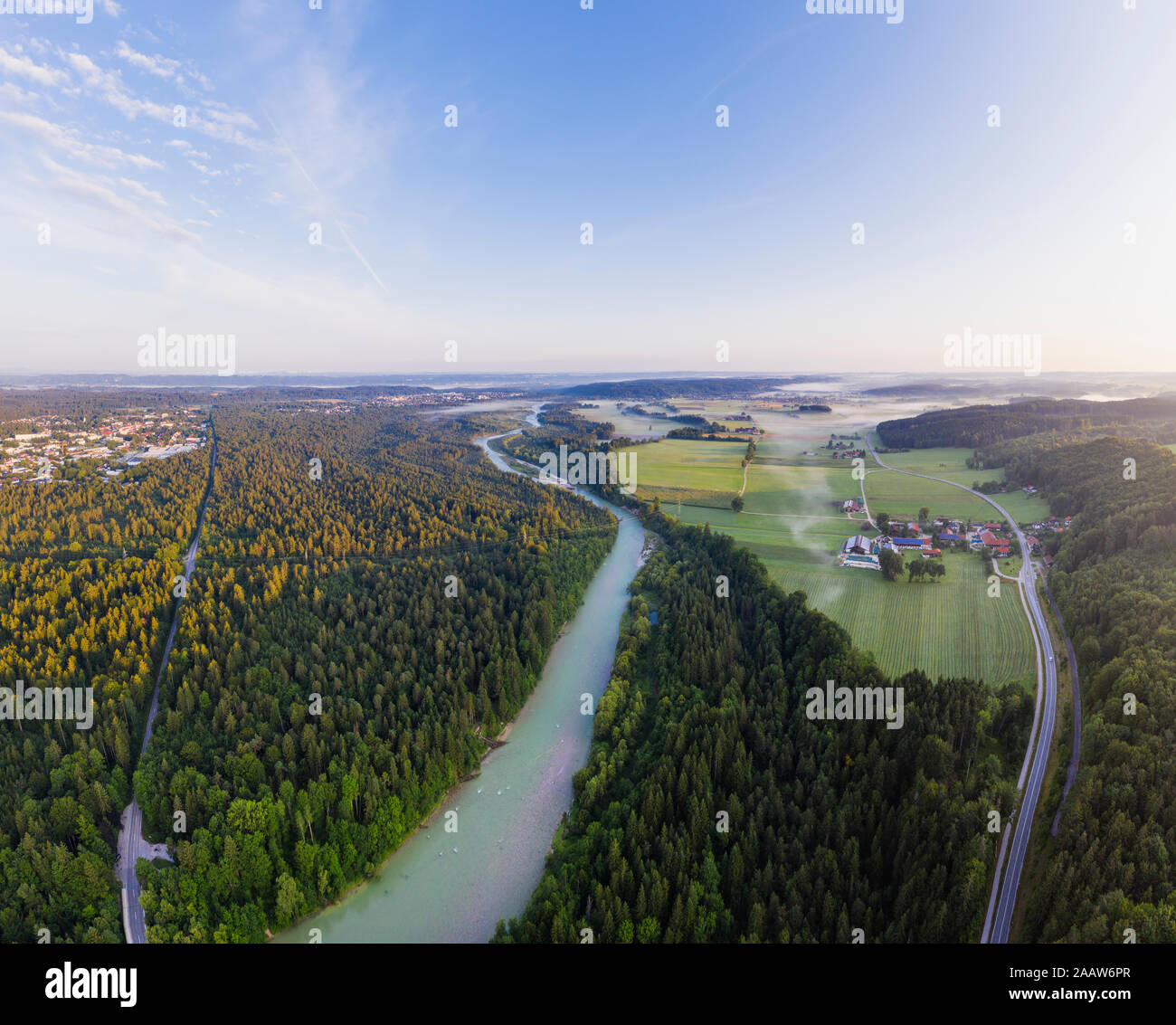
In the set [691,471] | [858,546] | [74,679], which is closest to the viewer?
[74,679]

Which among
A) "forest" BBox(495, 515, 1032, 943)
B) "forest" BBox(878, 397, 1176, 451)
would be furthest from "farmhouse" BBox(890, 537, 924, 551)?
"forest" BBox(878, 397, 1176, 451)

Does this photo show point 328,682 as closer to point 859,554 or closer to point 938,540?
point 859,554

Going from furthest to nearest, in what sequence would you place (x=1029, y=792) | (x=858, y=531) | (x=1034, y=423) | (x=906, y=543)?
1. (x=1034, y=423)
2. (x=858, y=531)
3. (x=906, y=543)
4. (x=1029, y=792)

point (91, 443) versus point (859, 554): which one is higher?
point (91, 443)

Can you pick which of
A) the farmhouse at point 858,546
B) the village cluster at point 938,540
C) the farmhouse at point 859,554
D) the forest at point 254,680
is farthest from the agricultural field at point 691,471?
the village cluster at point 938,540

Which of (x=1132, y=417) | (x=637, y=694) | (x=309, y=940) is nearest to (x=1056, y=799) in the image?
(x=637, y=694)

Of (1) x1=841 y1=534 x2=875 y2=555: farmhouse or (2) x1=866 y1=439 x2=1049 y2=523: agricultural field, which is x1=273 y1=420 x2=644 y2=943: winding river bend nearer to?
(1) x1=841 y1=534 x2=875 y2=555: farmhouse

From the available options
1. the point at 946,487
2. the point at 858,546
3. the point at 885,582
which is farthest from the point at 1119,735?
the point at 946,487
